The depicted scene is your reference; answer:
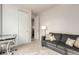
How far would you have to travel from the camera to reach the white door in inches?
84.8

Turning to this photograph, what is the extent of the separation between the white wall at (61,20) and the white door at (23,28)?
1.38 ft

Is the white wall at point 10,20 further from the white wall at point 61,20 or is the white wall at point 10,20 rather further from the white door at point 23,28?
the white wall at point 61,20

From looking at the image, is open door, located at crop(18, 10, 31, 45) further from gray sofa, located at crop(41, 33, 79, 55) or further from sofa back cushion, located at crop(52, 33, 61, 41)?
sofa back cushion, located at crop(52, 33, 61, 41)

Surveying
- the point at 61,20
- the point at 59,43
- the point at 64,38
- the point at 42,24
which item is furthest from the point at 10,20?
the point at 64,38

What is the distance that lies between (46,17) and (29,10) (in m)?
0.55

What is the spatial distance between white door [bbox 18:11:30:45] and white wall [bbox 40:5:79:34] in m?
0.42

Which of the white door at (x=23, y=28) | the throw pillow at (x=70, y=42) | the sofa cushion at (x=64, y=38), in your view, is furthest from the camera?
the sofa cushion at (x=64, y=38)

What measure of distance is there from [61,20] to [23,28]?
1.10m

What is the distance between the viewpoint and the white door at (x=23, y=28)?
2154 millimetres

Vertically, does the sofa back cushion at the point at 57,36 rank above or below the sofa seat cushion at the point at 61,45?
above

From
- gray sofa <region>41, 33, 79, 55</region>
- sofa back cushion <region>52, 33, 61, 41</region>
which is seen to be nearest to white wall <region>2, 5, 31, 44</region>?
gray sofa <region>41, 33, 79, 55</region>

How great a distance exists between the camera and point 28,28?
2.24 meters

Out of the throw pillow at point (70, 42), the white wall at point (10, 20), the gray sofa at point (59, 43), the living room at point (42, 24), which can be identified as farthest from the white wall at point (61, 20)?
the white wall at point (10, 20)
